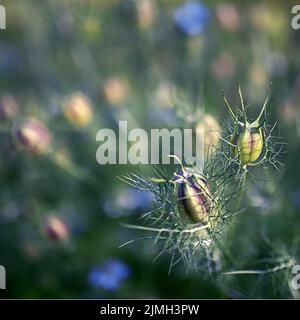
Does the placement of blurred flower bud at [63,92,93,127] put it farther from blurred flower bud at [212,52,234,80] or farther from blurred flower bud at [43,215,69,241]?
blurred flower bud at [212,52,234,80]

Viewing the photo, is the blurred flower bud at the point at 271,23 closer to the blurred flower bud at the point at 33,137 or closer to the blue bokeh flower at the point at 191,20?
the blue bokeh flower at the point at 191,20

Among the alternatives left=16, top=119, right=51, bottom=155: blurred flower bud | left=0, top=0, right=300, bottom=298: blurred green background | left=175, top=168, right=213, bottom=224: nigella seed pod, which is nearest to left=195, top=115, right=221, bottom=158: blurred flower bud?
left=0, top=0, right=300, bottom=298: blurred green background

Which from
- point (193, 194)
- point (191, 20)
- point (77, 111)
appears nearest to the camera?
point (193, 194)

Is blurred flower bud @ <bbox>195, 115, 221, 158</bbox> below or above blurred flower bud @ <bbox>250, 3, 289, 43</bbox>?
below

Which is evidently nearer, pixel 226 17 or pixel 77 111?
pixel 77 111

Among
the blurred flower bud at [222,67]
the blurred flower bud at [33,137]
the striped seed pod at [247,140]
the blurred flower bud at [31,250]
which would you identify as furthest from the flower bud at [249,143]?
the blurred flower bud at [222,67]

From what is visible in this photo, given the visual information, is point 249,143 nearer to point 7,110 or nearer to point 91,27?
point 7,110

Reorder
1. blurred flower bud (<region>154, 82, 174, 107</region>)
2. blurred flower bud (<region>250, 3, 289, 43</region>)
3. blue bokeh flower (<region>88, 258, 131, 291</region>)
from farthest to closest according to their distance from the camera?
blurred flower bud (<region>250, 3, 289, 43</region>) → blurred flower bud (<region>154, 82, 174, 107</region>) → blue bokeh flower (<region>88, 258, 131, 291</region>)

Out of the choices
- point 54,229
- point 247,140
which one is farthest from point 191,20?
point 247,140
